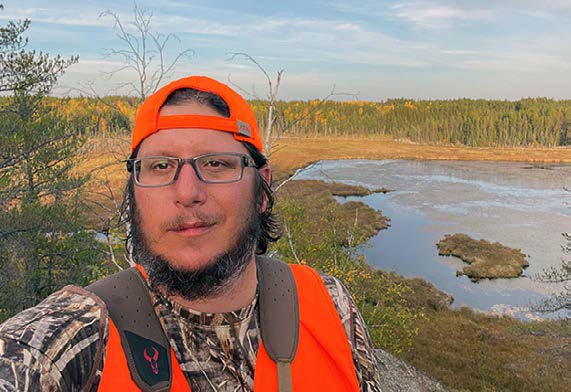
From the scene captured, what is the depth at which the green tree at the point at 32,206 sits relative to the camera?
9.67 m

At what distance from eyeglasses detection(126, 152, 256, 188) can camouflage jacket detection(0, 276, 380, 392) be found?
42cm

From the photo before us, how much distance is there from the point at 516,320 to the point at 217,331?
2142 centimetres

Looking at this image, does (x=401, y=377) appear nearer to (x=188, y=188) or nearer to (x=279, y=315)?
(x=279, y=315)

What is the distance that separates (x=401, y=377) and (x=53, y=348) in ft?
42.0

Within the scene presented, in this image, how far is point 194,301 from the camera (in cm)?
143

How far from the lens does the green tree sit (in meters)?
9.67

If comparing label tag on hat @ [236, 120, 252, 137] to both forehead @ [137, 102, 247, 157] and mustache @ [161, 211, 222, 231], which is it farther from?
mustache @ [161, 211, 222, 231]

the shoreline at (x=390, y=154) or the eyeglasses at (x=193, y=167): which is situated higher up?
the eyeglasses at (x=193, y=167)

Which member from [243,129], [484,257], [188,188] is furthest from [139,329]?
[484,257]

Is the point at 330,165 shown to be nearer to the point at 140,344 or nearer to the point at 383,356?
the point at 383,356

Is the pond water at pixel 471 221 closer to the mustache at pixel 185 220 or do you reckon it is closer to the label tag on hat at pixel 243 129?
the label tag on hat at pixel 243 129

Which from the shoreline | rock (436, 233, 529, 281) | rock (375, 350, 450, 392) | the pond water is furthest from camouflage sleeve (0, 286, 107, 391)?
the shoreline

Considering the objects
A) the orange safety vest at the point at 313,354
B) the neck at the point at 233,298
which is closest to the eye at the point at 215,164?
the neck at the point at 233,298

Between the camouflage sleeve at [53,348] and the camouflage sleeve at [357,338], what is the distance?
3.04 feet
